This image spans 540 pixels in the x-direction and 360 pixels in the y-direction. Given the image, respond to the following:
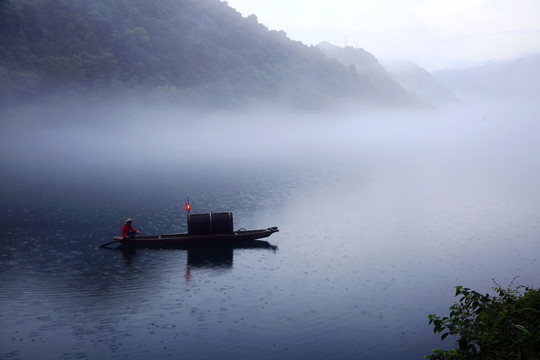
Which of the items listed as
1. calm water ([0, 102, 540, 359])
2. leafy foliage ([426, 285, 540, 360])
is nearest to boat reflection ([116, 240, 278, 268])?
calm water ([0, 102, 540, 359])

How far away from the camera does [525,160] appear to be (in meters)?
136

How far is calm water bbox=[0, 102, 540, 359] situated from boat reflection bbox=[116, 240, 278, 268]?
0.28 metres

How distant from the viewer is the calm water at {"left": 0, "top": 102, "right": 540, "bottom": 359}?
25.5 meters

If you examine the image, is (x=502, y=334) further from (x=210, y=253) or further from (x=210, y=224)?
(x=210, y=224)

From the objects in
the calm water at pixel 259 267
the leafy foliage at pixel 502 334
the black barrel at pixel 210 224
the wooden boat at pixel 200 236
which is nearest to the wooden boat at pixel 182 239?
the wooden boat at pixel 200 236

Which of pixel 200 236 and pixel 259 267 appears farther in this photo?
pixel 200 236

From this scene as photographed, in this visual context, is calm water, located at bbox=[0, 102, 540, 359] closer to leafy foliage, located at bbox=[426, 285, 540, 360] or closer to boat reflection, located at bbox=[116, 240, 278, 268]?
boat reflection, located at bbox=[116, 240, 278, 268]

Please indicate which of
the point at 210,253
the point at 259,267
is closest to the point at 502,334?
the point at 259,267

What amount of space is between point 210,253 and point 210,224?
3.14 metres

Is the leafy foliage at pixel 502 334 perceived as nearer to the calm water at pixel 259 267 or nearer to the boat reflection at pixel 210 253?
the calm water at pixel 259 267

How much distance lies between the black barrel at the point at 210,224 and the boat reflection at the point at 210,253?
1.59 m

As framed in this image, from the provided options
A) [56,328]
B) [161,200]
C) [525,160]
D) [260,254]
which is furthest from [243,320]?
[525,160]

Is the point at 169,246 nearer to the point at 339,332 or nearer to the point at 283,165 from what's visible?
the point at 339,332

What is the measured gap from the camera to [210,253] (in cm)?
4288
